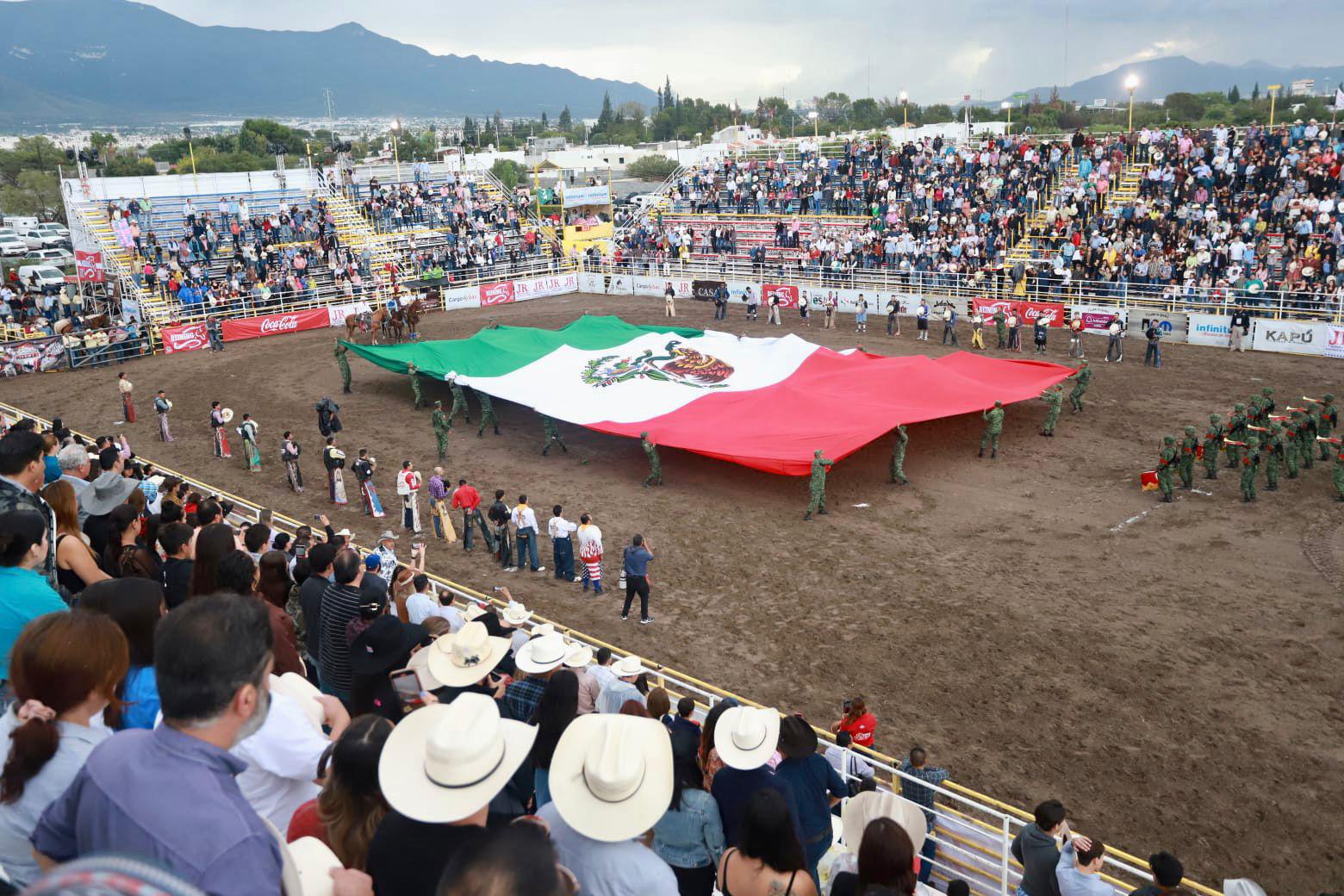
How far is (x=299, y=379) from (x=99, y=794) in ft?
88.8

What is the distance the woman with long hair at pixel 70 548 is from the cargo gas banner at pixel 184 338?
27977 mm

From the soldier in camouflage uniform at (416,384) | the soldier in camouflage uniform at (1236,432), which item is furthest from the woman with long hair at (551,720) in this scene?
the soldier in camouflage uniform at (416,384)

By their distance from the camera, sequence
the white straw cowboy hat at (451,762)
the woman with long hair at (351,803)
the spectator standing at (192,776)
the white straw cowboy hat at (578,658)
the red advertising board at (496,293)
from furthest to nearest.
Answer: the red advertising board at (496,293) → the white straw cowboy hat at (578,658) → the woman with long hair at (351,803) → the white straw cowboy hat at (451,762) → the spectator standing at (192,776)

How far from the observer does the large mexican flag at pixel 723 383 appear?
17.8 metres

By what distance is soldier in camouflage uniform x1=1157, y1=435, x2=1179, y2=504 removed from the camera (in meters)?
16.2

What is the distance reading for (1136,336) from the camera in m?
28.5

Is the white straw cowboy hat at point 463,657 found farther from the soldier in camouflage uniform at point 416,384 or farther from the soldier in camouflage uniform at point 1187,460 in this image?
the soldier in camouflage uniform at point 416,384

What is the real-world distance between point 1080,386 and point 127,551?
19868mm

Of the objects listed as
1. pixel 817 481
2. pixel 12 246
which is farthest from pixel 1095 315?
pixel 12 246

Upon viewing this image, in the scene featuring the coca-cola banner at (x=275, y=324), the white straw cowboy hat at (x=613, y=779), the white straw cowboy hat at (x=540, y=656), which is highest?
the white straw cowboy hat at (x=613, y=779)

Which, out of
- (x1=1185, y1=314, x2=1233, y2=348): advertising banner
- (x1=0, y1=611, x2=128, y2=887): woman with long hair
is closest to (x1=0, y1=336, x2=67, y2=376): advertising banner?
(x1=0, y1=611, x2=128, y2=887): woman with long hair

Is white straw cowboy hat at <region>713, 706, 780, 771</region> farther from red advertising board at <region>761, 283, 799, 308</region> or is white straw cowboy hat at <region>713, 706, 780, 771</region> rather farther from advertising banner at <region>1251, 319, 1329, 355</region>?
A: red advertising board at <region>761, 283, 799, 308</region>

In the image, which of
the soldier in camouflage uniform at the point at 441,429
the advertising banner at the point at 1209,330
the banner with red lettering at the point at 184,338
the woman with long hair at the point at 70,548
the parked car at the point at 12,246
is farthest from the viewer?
the parked car at the point at 12,246

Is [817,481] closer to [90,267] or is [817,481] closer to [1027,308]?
[1027,308]
